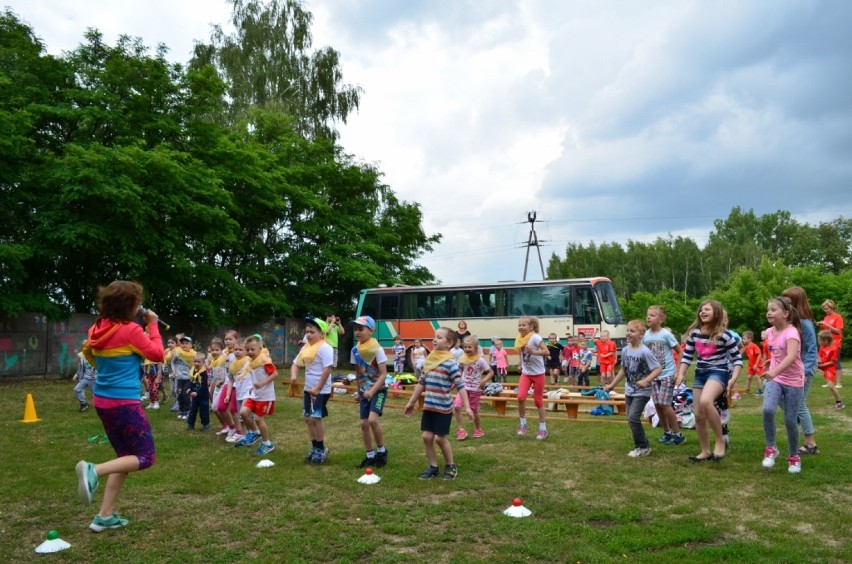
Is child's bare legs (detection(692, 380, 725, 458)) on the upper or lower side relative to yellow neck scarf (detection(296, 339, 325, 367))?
lower

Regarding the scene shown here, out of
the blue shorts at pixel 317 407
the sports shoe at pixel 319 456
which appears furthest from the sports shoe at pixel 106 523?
the sports shoe at pixel 319 456

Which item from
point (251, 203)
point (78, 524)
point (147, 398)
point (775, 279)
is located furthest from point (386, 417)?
point (775, 279)

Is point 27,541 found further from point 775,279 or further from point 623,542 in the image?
point 775,279

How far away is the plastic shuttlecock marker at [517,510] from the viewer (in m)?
5.62

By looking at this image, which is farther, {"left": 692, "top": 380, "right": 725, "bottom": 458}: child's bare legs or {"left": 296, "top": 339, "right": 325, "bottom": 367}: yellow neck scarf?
{"left": 296, "top": 339, "right": 325, "bottom": 367}: yellow neck scarf

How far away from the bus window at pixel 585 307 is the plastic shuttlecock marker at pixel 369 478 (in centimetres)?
1625

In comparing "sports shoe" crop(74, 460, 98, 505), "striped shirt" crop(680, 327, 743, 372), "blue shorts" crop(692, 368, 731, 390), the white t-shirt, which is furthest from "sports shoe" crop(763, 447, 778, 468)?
"sports shoe" crop(74, 460, 98, 505)

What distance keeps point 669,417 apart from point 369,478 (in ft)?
13.5

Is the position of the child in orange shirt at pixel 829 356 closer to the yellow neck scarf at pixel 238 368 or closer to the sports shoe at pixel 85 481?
the yellow neck scarf at pixel 238 368

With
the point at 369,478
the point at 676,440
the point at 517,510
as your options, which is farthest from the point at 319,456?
the point at 676,440

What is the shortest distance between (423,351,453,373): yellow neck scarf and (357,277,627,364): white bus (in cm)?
1554

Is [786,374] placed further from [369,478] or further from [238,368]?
[238,368]

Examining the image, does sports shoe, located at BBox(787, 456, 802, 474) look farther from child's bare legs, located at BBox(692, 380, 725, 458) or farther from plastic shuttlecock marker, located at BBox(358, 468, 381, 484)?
plastic shuttlecock marker, located at BBox(358, 468, 381, 484)

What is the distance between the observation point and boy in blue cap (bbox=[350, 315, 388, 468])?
25.1 feet
